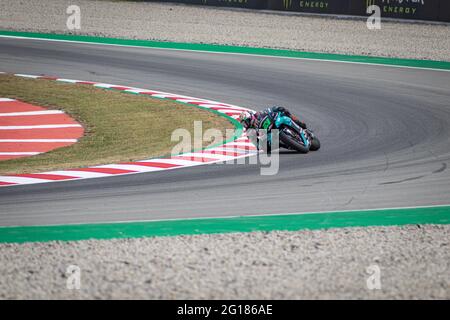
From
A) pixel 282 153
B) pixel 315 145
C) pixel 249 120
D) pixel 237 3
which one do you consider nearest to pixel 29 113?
pixel 249 120

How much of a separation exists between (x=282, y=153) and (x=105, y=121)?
4746 millimetres

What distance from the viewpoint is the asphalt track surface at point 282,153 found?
10875 mm

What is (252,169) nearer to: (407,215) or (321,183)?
(321,183)

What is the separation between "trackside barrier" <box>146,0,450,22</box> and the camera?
89.0 feet

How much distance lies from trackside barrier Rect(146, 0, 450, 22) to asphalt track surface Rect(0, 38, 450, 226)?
19.9 feet

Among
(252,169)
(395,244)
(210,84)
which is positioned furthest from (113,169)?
(210,84)

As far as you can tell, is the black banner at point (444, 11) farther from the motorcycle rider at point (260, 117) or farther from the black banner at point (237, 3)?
the motorcycle rider at point (260, 117)

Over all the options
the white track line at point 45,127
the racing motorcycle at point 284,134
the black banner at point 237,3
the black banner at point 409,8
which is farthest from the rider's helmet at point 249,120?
the black banner at point 237,3

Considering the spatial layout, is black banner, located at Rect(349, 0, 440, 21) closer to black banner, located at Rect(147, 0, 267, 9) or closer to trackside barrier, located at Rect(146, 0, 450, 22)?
trackside barrier, located at Rect(146, 0, 450, 22)

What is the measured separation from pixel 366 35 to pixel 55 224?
18.4 metres

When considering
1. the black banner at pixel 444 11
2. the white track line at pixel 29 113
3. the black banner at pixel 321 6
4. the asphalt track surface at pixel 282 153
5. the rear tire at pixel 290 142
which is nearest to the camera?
the asphalt track surface at pixel 282 153

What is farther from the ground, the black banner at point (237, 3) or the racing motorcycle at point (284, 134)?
the black banner at point (237, 3)

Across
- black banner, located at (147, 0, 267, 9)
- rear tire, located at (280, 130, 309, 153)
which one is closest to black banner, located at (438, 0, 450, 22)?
black banner, located at (147, 0, 267, 9)

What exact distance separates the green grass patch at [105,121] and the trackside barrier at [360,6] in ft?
38.4
